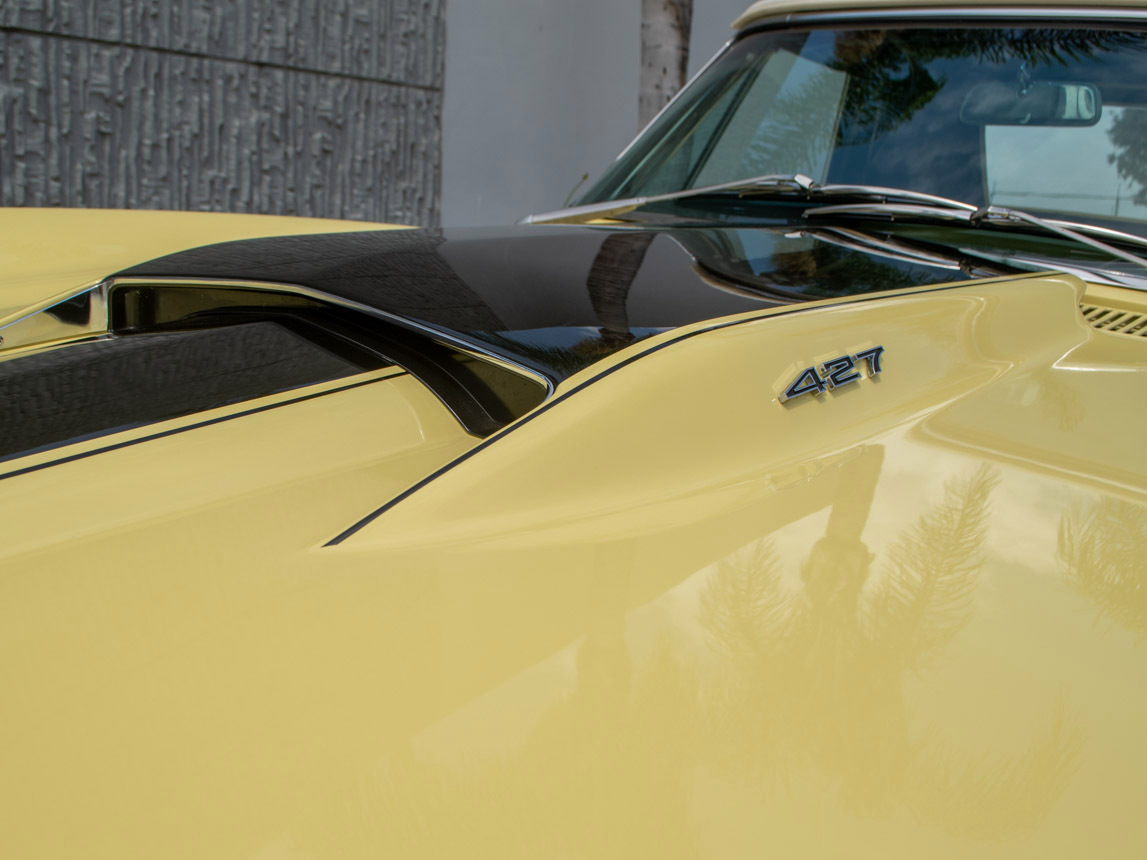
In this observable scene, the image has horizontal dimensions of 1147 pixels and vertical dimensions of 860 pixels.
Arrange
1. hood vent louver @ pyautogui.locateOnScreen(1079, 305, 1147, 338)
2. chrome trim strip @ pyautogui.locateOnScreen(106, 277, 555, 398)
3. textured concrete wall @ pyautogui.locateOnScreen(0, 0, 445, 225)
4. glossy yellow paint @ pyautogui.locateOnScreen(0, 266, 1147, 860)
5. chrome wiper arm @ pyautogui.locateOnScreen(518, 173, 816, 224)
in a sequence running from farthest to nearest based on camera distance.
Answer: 1. textured concrete wall @ pyautogui.locateOnScreen(0, 0, 445, 225)
2. chrome wiper arm @ pyautogui.locateOnScreen(518, 173, 816, 224)
3. hood vent louver @ pyautogui.locateOnScreen(1079, 305, 1147, 338)
4. chrome trim strip @ pyautogui.locateOnScreen(106, 277, 555, 398)
5. glossy yellow paint @ pyautogui.locateOnScreen(0, 266, 1147, 860)

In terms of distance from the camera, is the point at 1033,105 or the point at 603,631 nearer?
the point at 603,631

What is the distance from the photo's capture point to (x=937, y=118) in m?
1.82

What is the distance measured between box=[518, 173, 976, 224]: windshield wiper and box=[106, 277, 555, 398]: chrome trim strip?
3.41 feet

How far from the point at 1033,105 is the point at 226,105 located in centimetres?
473

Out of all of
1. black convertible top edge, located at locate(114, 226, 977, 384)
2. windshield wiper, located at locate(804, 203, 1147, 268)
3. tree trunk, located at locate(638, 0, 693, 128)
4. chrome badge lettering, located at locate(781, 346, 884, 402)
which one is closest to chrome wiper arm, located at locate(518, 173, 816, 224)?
windshield wiper, located at locate(804, 203, 1147, 268)

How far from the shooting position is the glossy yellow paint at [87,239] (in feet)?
5.20

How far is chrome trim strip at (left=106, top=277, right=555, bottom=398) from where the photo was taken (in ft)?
3.41

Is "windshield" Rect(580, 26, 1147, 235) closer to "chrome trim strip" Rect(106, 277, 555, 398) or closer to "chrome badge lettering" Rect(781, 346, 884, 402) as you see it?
"chrome badge lettering" Rect(781, 346, 884, 402)

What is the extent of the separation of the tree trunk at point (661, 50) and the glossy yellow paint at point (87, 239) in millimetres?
3409

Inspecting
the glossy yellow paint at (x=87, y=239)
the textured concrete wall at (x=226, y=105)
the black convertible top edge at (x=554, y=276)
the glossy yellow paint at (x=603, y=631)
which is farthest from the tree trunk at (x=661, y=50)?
the glossy yellow paint at (x=603, y=631)

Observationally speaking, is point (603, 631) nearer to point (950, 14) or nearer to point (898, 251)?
point (898, 251)

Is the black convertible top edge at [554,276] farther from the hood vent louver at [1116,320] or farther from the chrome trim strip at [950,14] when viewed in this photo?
the chrome trim strip at [950,14]

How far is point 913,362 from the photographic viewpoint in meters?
1.19

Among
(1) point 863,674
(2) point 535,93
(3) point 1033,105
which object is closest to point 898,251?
(3) point 1033,105
